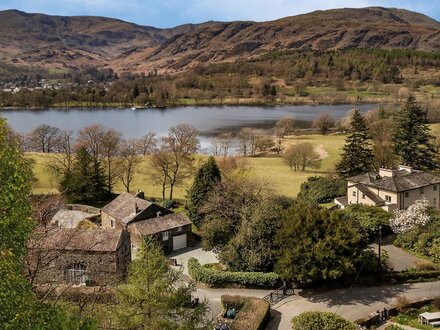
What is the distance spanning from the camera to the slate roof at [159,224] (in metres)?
39.0

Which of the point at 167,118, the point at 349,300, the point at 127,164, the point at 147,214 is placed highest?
the point at 167,118

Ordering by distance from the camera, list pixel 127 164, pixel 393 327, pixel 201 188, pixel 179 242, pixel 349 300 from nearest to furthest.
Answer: pixel 393 327 < pixel 349 300 < pixel 179 242 < pixel 201 188 < pixel 127 164

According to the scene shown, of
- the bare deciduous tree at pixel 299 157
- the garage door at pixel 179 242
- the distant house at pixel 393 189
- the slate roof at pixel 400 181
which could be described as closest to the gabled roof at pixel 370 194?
the distant house at pixel 393 189

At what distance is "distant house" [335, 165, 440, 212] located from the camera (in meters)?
43.4

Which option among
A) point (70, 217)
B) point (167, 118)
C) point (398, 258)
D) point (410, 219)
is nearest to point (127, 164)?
point (70, 217)

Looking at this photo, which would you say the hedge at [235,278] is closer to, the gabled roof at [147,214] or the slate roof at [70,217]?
the gabled roof at [147,214]

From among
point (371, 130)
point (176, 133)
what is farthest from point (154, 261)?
point (371, 130)

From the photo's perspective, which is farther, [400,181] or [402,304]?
[400,181]

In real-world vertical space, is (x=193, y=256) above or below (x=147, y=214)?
below

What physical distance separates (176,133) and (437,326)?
47.3 metres

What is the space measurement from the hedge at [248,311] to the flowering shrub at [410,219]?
17090mm

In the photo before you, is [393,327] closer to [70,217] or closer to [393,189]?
[393,189]

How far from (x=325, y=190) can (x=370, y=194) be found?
27.4ft

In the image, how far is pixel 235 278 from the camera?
31516mm
